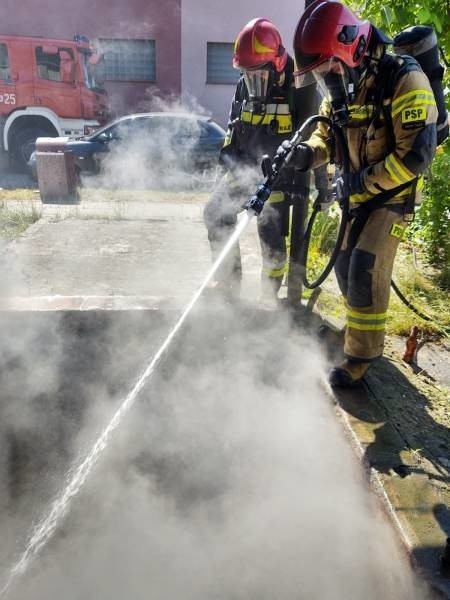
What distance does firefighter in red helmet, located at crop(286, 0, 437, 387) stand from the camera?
2311mm

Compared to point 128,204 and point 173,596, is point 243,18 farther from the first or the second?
point 173,596

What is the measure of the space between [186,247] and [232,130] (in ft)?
7.74

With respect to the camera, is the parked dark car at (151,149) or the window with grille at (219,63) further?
the window with grille at (219,63)

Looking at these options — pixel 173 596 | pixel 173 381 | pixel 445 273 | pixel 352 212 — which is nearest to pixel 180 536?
pixel 173 596

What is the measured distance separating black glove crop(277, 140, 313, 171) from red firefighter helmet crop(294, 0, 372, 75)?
417 millimetres

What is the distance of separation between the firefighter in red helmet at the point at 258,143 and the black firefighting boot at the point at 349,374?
3.79 feet

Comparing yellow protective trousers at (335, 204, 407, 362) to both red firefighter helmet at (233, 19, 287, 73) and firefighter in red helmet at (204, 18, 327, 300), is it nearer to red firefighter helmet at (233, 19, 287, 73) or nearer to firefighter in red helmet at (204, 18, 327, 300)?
firefighter in red helmet at (204, 18, 327, 300)

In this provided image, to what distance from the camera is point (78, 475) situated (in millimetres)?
2619

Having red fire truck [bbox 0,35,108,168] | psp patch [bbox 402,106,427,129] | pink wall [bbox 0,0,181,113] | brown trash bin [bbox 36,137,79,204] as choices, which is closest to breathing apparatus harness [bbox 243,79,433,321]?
psp patch [bbox 402,106,427,129]

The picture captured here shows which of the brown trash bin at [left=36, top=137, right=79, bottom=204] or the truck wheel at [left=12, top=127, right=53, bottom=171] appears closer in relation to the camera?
the brown trash bin at [left=36, top=137, right=79, bottom=204]

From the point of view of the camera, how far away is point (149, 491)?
248 cm

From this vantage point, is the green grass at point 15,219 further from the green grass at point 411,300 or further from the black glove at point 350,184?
the black glove at point 350,184

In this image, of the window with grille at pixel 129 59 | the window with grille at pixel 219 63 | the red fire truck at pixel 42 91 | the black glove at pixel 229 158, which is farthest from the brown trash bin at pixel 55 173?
the window with grille at pixel 219 63

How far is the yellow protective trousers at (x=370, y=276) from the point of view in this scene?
8.41 feet
